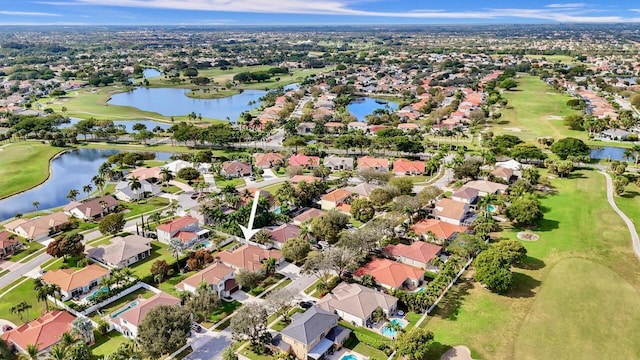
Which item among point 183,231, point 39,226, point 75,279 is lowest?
point 39,226

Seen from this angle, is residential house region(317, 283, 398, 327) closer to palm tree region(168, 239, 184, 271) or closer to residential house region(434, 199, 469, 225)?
palm tree region(168, 239, 184, 271)

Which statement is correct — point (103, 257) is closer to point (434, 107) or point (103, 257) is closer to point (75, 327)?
point (75, 327)

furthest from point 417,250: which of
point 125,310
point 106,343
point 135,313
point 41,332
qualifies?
point 41,332

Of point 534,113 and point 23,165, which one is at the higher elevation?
point 534,113

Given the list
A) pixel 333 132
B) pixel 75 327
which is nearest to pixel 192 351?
pixel 75 327

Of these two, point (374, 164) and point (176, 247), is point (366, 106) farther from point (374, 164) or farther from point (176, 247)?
point (176, 247)
